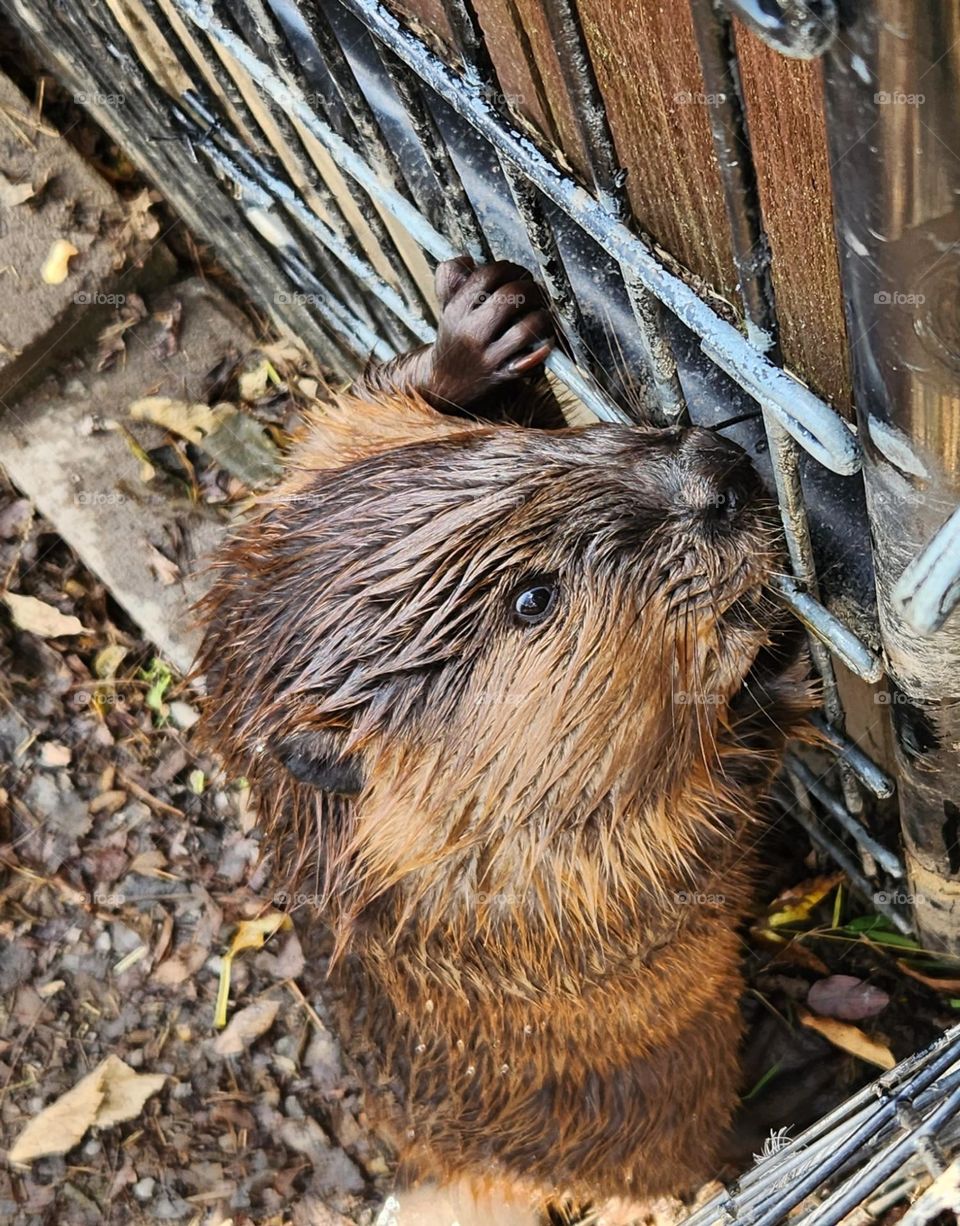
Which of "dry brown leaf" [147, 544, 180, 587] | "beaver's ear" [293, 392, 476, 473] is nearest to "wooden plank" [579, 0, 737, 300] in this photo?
"beaver's ear" [293, 392, 476, 473]

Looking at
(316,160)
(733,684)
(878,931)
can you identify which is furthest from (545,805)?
(316,160)

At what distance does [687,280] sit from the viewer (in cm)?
157

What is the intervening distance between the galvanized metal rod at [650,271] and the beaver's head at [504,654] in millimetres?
309

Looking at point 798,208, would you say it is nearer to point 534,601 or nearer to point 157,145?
point 534,601

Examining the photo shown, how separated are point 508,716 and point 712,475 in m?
0.41

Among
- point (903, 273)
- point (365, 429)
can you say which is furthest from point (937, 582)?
point (365, 429)

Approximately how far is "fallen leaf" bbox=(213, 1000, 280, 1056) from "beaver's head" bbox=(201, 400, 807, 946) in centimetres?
149

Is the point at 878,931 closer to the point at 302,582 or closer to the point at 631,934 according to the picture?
the point at 631,934

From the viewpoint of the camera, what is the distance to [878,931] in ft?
9.16

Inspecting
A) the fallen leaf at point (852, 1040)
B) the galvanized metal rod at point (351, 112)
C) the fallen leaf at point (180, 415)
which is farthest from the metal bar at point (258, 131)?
the fallen leaf at point (852, 1040)

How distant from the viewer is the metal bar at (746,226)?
39.6 inches

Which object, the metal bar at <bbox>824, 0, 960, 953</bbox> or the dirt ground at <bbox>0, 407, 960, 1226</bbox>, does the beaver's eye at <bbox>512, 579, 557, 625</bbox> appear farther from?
the dirt ground at <bbox>0, 407, 960, 1226</bbox>

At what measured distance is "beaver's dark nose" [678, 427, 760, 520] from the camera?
5.47 feet

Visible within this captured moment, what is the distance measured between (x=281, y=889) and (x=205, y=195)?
1.98 m
